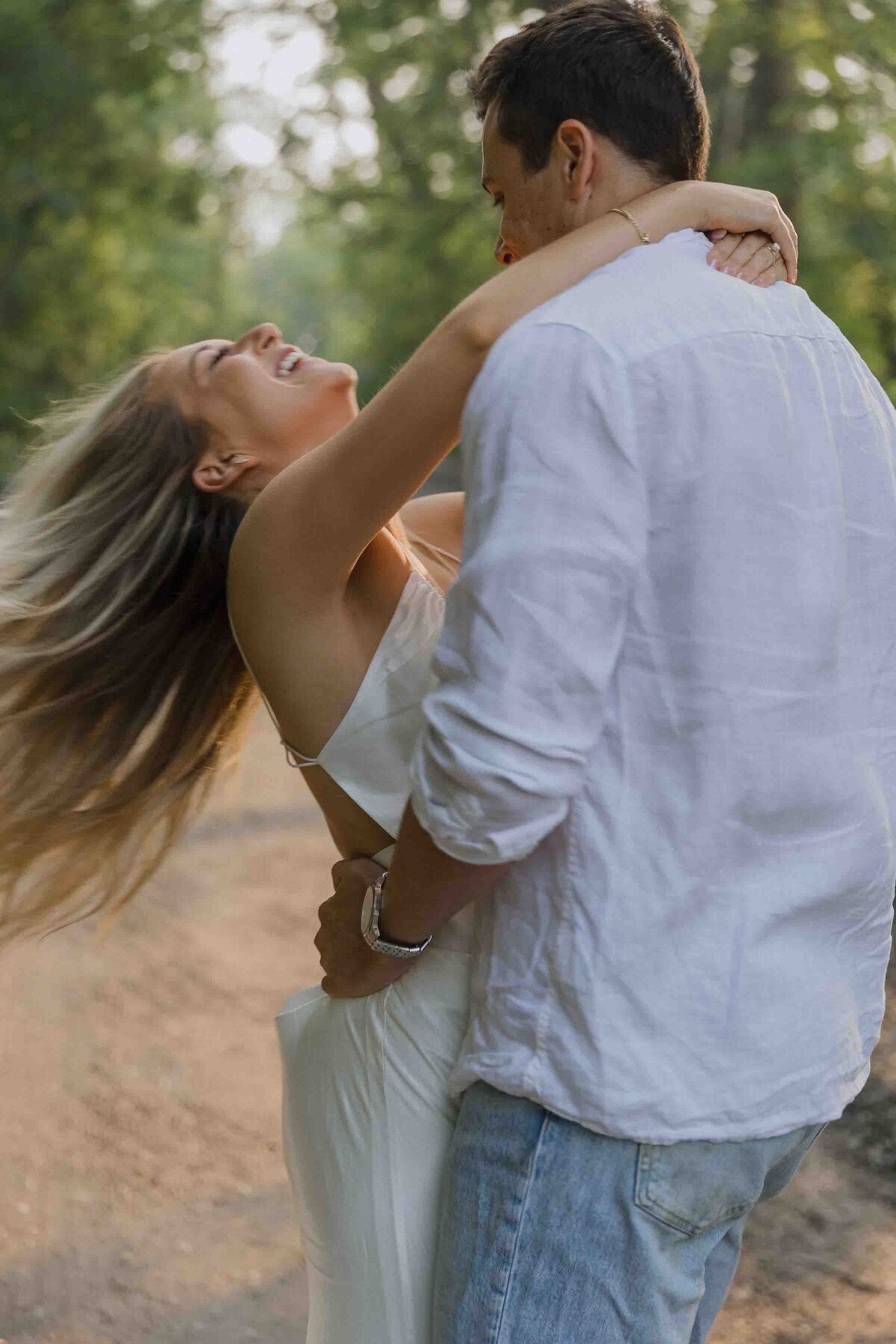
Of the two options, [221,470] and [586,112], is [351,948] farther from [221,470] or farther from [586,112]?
[586,112]

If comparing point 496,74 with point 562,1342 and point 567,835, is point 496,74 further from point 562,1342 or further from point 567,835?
point 562,1342

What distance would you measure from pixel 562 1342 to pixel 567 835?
49 cm

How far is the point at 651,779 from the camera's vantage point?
1305 millimetres

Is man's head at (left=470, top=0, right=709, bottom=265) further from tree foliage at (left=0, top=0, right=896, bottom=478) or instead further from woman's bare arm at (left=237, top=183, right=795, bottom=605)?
tree foliage at (left=0, top=0, right=896, bottom=478)

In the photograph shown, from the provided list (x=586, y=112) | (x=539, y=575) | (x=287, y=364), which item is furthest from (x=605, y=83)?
(x=287, y=364)

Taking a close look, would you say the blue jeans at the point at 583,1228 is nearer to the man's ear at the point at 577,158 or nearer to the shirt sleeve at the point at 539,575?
the shirt sleeve at the point at 539,575

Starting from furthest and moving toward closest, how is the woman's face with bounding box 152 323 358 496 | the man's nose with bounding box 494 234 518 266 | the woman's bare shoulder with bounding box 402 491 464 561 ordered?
the woman's bare shoulder with bounding box 402 491 464 561 < the woman's face with bounding box 152 323 358 496 < the man's nose with bounding box 494 234 518 266

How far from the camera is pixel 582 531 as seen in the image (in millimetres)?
1205

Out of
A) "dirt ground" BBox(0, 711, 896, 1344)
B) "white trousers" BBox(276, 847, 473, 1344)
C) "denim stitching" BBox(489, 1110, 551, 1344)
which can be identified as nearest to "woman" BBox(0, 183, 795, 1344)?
"white trousers" BBox(276, 847, 473, 1344)

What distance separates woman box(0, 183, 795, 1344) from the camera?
5.04 feet

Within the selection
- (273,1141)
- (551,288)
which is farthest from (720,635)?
(273,1141)

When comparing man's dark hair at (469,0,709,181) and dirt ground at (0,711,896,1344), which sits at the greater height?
man's dark hair at (469,0,709,181)

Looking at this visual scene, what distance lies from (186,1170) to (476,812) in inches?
122

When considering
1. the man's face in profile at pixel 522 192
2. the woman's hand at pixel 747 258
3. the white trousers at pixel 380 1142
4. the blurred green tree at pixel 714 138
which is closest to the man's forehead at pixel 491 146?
the man's face in profile at pixel 522 192
